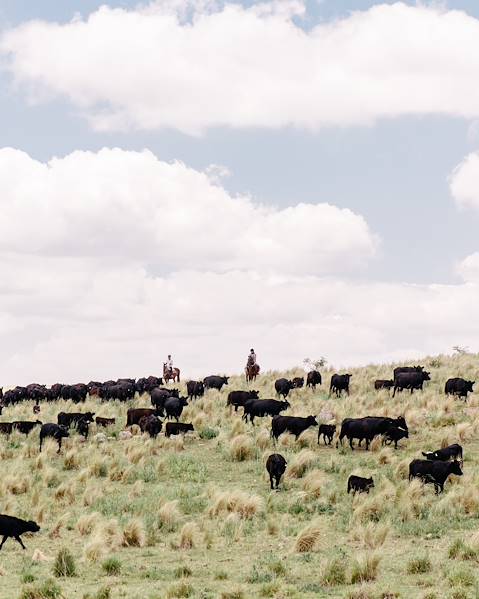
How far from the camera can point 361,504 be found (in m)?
19.8

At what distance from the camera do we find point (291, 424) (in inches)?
1101

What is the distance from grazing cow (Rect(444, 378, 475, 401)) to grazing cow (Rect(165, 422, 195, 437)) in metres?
13.1

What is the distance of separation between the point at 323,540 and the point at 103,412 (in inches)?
893

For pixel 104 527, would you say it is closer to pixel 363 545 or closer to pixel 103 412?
pixel 363 545

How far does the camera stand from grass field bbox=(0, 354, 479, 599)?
14.0 metres

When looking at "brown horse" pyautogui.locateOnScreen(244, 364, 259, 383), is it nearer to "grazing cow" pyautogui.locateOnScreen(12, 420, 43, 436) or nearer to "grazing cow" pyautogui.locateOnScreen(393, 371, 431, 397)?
"grazing cow" pyautogui.locateOnScreen(393, 371, 431, 397)

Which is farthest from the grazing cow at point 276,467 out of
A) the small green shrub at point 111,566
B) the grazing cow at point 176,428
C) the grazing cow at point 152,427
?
the grazing cow at point 152,427

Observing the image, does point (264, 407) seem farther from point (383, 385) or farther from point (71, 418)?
point (383, 385)

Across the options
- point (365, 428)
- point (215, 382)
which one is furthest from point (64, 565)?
point (215, 382)

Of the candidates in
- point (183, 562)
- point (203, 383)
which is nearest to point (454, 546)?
point (183, 562)

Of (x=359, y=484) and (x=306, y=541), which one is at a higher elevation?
(x=359, y=484)

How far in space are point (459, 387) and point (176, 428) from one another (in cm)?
1402

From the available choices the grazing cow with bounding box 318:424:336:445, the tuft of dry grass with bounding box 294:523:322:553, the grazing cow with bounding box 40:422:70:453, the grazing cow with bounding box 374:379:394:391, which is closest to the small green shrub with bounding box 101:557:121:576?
the tuft of dry grass with bounding box 294:523:322:553

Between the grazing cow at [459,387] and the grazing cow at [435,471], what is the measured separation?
44.9 feet
